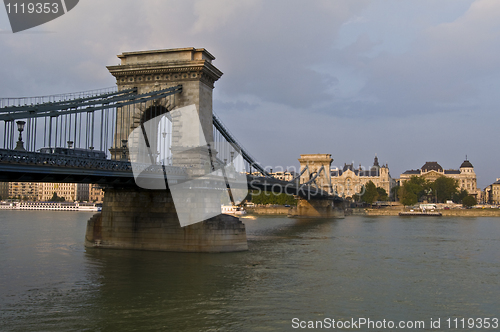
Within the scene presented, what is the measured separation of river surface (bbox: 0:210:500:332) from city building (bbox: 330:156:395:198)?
130 metres

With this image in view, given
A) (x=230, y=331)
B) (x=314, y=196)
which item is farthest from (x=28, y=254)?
(x=314, y=196)

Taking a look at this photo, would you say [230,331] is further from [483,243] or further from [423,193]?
[423,193]

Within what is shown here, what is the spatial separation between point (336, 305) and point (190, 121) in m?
16.7

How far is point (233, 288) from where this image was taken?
19219 millimetres

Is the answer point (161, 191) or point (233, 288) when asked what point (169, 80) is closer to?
point (161, 191)

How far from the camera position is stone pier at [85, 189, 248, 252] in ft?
89.1

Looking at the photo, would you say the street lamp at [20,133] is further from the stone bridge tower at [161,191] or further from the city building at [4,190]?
the city building at [4,190]

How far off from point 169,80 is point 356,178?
458ft

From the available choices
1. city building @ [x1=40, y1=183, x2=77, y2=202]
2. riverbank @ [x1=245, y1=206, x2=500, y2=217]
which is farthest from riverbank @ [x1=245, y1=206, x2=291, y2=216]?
city building @ [x1=40, y1=183, x2=77, y2=202]

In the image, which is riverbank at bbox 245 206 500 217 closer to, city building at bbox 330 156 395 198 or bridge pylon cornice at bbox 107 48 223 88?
city building at bbox 330 156 395 198

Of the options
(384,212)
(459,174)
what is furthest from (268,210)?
(459,174)

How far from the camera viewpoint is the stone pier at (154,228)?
27.2 meters

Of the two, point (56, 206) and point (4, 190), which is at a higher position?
point (4, 190)

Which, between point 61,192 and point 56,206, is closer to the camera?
point 56,206
